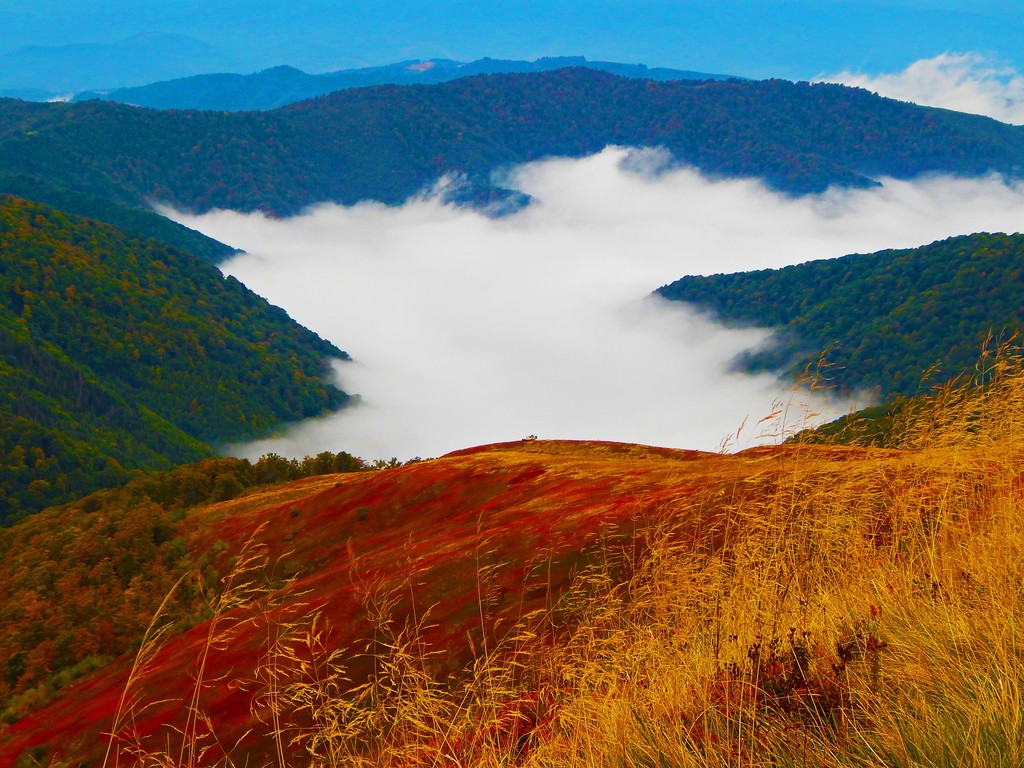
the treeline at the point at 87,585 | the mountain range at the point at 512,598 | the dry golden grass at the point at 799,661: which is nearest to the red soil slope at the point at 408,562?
the mountain range at the point at 512,598

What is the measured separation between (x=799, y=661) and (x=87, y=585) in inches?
1640

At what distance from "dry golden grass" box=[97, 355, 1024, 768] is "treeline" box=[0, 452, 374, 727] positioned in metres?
11.5

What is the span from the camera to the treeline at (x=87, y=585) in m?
31.2

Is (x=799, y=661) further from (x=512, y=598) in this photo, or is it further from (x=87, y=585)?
(x=87, y=585)

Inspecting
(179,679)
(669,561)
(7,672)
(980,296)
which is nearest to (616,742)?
(669,561)

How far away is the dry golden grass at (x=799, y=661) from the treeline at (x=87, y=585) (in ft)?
37.8

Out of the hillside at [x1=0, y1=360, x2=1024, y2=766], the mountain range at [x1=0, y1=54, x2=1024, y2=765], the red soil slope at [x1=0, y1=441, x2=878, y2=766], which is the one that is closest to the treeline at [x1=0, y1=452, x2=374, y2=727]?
the mountain range at [x1=0, y1=54, x2=1024, y2=765]

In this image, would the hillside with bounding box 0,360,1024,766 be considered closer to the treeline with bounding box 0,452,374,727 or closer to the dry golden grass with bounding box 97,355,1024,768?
the dry golden grass with bounding box 97,355,1024,768

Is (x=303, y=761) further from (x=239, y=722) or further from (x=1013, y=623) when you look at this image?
(x=1013, y=623)

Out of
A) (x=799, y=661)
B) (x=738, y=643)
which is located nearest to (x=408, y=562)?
(x=738, y=643)

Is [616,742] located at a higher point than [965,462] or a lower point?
lower

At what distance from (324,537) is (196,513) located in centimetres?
2235

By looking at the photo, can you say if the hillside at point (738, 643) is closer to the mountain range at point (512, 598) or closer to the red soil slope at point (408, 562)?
the mountain range at point (512, 598)

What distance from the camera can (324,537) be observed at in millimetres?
37719
